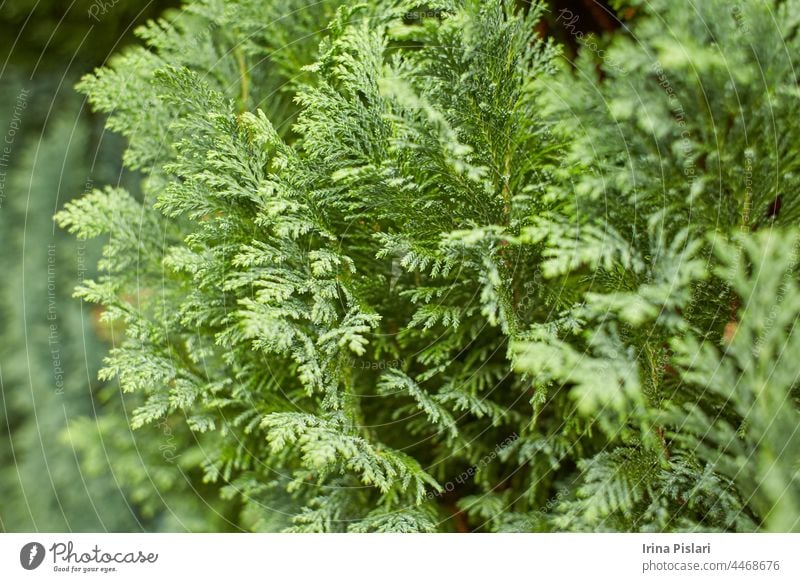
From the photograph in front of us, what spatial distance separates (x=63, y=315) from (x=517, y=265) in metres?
0.82

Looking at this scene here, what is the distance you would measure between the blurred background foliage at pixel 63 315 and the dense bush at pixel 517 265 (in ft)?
0.61

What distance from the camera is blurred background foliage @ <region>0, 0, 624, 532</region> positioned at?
77cm

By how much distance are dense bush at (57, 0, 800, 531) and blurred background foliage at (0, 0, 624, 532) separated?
19 cm

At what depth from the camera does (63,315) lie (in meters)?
0.96

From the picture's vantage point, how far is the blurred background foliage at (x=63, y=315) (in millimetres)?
769

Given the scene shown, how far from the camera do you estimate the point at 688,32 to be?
0.53 metres
